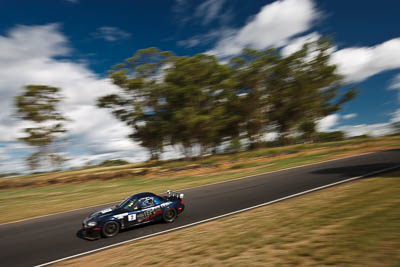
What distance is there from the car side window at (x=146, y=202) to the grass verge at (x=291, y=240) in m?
1.44

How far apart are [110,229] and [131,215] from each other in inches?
29.6

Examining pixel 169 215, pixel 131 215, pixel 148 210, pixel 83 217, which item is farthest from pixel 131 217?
pixel 83 217


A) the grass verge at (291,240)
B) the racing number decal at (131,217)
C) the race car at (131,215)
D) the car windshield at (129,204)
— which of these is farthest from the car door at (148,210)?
the grass verge at (291,240)

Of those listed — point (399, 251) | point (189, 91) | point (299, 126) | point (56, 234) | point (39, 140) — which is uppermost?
point (189, 91)

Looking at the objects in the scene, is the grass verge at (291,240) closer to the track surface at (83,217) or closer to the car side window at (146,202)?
the track surface at (83,217)

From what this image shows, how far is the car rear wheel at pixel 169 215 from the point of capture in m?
8.84

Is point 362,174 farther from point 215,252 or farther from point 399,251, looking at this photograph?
point 215,252

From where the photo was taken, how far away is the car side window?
27.9ft

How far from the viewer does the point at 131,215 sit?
8195mm

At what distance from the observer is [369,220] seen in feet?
18.0

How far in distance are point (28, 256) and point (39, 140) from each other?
1275 inches

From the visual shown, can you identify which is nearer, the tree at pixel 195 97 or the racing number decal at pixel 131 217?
the racing number decal at pixel 131 217

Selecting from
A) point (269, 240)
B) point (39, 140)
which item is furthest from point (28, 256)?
point (39, 140)

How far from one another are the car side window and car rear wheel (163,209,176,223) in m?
0.61
